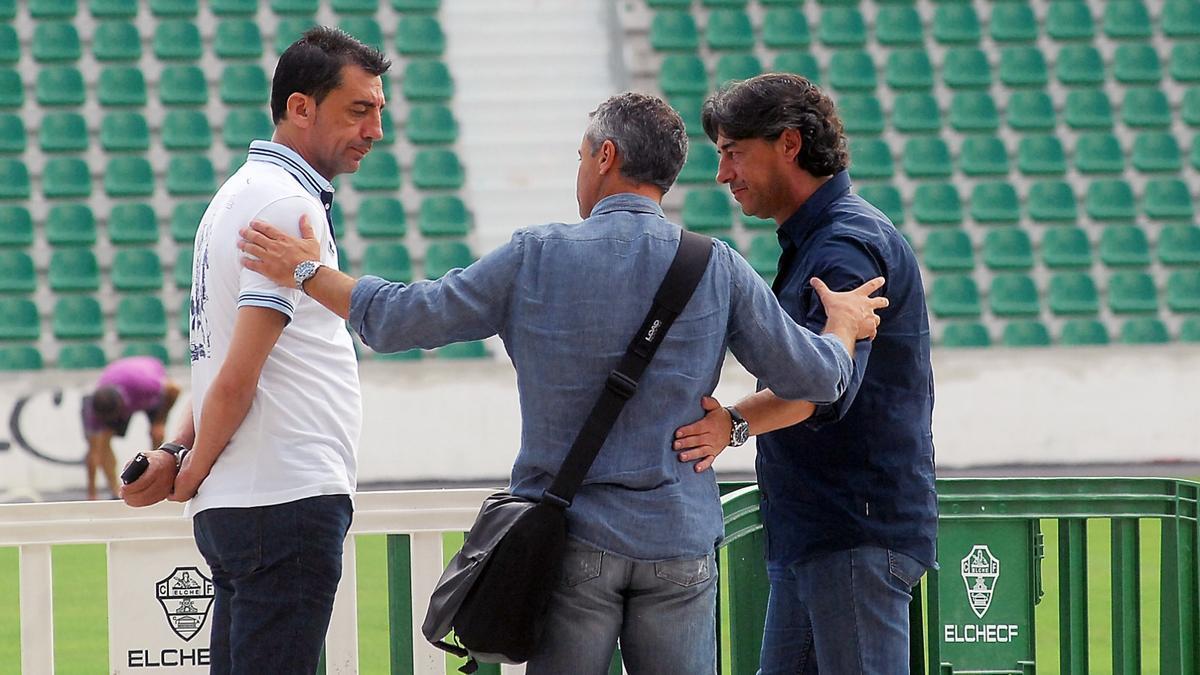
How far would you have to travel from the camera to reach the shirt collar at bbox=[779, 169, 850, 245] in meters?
2.45

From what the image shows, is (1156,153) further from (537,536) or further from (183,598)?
(537,536)

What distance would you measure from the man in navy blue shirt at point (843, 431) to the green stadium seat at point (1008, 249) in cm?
825

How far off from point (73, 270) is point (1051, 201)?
22.8 feet

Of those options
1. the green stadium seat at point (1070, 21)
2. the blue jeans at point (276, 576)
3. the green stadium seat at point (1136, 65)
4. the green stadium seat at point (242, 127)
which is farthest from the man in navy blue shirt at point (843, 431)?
the green stadium seat at point (1136, 65)

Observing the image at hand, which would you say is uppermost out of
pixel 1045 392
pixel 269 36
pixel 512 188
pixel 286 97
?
pixel 269 36

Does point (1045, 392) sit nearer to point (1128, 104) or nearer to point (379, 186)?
point (1128, 104)

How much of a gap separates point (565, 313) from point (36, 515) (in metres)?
1.78

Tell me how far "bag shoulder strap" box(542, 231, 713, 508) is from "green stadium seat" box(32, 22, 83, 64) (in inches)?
358

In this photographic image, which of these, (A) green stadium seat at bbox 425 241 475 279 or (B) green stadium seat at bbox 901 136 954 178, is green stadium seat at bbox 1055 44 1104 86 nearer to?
(B) green stadium seat at bbox 901 136 954 178

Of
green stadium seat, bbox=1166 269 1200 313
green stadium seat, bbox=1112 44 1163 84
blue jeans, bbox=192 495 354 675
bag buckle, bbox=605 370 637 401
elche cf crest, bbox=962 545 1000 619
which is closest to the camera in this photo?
bag buckle, bbox=605 370 637 401

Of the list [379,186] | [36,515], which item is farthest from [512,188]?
[36,515]

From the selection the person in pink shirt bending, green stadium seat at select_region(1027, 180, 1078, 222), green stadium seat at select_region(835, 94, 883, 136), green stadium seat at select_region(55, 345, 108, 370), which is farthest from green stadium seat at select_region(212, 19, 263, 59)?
green stadium seat at select_region(1027, 180, 1078, 222)

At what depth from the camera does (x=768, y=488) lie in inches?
98.2

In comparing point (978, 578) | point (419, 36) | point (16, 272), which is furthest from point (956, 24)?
point (978, 578)
